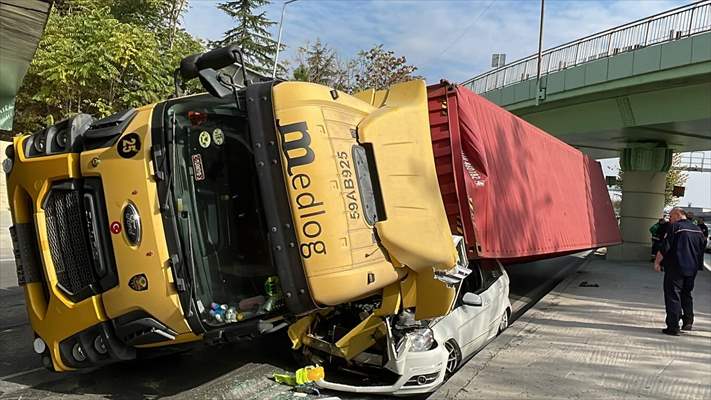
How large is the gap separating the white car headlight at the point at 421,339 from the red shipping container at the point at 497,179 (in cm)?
140

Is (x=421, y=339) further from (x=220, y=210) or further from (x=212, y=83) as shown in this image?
(x=212, y=83)

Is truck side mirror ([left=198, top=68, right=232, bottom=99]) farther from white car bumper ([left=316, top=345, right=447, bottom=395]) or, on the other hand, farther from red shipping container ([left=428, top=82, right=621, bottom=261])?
red shipping container ([left=428, top=82, right=621, bottom=261])

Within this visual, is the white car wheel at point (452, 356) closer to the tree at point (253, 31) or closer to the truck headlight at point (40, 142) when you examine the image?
the truck headlight at point (40, 142)

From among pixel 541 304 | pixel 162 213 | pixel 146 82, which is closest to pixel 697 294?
pixel 541 304

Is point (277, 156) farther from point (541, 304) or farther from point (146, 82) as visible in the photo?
point (146, 82)

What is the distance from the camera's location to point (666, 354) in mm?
5895

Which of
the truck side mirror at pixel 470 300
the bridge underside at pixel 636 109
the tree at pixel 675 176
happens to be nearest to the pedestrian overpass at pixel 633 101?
the bridge underside at pixel 636 109

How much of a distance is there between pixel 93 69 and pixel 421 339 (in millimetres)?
15411

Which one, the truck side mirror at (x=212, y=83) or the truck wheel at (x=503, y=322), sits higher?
the truck side mirror at (x=212, y=83)

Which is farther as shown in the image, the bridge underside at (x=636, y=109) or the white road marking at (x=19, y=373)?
the bridge underside at (x=636, y=109)

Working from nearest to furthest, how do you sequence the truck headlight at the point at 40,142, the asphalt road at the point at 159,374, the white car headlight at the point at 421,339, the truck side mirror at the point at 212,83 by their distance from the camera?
the truck side mirror at the point at 212,83 < the truck headlight at the point at 40,142 < the asphalt road at the point at 159,374 < the white car headlight at the point at 421,339

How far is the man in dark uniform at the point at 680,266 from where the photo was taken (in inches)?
268

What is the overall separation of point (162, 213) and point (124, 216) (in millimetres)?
254

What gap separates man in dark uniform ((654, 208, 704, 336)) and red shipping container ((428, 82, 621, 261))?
1.73 m
